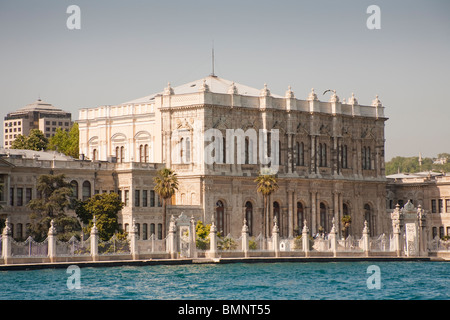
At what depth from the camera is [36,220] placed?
78.6m

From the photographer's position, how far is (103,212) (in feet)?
261

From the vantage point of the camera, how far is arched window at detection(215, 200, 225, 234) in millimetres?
89000

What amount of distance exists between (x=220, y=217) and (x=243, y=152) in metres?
5.02

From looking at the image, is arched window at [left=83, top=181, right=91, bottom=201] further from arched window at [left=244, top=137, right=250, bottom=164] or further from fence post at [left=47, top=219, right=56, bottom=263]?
fence post at [left=47, top=219, right=56, bottom=263]

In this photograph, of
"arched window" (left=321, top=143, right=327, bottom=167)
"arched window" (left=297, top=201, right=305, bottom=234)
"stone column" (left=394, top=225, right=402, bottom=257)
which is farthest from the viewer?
"arched window" (left=321, top=143, right=327, bottom=167)

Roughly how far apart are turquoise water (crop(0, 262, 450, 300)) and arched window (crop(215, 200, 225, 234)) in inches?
550

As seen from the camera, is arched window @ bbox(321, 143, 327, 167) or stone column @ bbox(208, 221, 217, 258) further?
arched window @ bbox(321, 143, 327, 167)

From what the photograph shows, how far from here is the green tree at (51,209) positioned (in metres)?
75.2

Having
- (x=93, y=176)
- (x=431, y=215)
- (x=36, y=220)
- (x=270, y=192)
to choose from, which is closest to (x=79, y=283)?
(x=36, y=220)

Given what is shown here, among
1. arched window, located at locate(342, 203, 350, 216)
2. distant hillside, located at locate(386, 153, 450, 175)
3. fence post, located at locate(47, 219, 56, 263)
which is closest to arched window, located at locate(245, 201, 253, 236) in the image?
arched window, located at locate(342, 203, 350, 216)

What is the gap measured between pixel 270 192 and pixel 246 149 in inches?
165

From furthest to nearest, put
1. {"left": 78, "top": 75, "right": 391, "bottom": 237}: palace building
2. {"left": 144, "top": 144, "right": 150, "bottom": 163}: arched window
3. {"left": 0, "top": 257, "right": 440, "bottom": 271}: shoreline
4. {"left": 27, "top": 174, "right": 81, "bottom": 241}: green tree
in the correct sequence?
{"left": 144, "top": 144, "right": 150, "bottom": 163}: arched window < {"left": 78, "top": 75, "right": 391, "bottom": 237}: palace building < {"left": 27, "top": 174, "right": 81, "bottom": 241}: green tree < {"left": 0, "top": 257, "right": 440, "bottom": 271}: shoreline

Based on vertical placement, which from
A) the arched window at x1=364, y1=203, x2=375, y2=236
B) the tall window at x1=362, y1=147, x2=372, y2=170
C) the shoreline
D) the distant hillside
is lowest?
the shoreline

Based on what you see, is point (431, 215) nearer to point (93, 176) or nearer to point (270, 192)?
point (270, 192)
